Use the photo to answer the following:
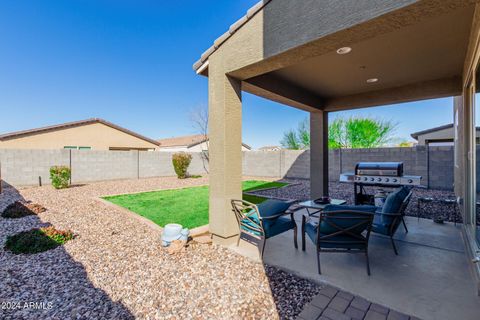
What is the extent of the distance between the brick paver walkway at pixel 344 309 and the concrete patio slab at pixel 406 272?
98 mm

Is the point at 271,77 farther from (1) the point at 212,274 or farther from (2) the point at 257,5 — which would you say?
(1) the point at 212,274

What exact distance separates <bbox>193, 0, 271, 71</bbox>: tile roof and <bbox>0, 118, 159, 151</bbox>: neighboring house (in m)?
18.2

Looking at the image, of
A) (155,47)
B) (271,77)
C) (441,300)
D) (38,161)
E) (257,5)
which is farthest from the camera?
(155,47)

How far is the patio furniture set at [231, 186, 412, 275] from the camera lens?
2.84 m

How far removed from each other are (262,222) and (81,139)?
21.3m

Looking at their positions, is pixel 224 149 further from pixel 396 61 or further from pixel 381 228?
pixel 396 61

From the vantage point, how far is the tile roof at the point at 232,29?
321cm

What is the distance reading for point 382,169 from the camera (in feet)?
17.1

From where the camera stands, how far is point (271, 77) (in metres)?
4.78

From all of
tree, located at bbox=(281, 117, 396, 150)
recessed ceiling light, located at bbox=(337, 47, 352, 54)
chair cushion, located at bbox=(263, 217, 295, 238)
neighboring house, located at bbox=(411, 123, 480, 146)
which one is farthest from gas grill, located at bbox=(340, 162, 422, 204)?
tree, located at bbox=(281, 117, 396, 150)

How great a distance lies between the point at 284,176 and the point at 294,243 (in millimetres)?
10997

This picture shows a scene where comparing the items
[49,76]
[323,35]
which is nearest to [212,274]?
[323,35]

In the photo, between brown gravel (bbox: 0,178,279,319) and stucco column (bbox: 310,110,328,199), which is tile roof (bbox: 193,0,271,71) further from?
stucco column (bbox: 310,110,328,199)

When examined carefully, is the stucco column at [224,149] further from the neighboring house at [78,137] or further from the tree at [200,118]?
the tree at [200,118]
